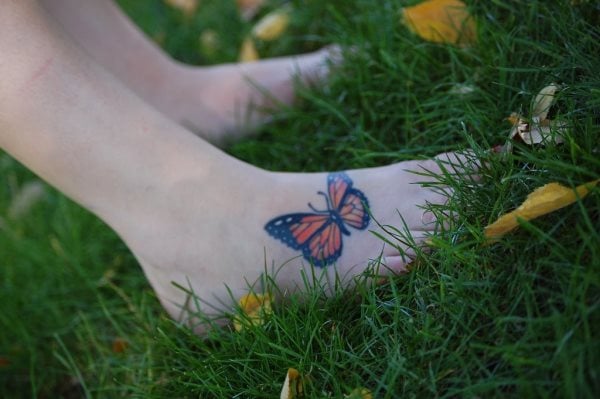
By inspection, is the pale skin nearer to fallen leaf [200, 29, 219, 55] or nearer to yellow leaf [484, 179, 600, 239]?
yellow leaf [484, 179, 600, 239]

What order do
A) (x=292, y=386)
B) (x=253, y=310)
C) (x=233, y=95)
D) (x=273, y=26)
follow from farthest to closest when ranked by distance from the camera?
(x=273, y=26), (x=233, y=95), (x=253, y=310), (x=292, y=386)

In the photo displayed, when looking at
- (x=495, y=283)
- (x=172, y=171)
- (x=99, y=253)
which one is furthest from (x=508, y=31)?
(x=99, y=253)

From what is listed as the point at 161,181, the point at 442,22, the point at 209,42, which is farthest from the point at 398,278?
the point at 209,42

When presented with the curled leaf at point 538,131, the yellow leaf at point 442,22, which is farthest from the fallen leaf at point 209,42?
the curled leaf at point 538,131

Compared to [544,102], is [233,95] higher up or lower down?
higher up

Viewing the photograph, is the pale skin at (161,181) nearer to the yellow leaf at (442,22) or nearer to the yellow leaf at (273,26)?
the yellow leaf at (442,22)

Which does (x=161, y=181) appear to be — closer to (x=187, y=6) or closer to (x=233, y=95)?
(x=233, y=95)

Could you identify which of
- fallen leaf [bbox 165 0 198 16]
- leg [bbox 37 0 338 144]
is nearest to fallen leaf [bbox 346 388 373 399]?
leg [bbox 37 0 338 144]
